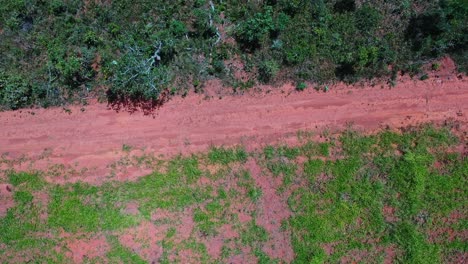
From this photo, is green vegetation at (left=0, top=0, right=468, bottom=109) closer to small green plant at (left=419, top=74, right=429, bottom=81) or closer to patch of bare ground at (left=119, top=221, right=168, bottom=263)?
small green plant at (left=419, top=74, right=429, bottom=81)

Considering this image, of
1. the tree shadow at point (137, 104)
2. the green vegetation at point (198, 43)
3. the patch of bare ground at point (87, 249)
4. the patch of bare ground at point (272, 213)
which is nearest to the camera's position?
the patch of bare ground at point (272, 213)

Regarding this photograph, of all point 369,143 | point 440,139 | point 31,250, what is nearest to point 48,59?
point 31,250

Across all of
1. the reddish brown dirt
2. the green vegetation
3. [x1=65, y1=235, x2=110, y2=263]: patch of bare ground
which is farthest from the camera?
the green vegetation

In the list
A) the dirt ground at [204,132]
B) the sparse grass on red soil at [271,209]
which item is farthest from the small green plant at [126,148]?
the sparse grass on red soil at [271,209]

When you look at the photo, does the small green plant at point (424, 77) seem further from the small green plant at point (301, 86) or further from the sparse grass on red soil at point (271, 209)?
the small green plant at point (301, 86)

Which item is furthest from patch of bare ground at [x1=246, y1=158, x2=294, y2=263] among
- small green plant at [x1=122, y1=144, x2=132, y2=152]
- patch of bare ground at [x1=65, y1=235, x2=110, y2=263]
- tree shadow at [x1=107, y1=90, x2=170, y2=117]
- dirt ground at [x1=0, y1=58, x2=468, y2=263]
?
patch of bare ground at [x1=65, y1=235, x2=110, y2=263]

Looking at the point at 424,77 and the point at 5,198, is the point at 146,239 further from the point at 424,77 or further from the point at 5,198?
the point at 424,77
